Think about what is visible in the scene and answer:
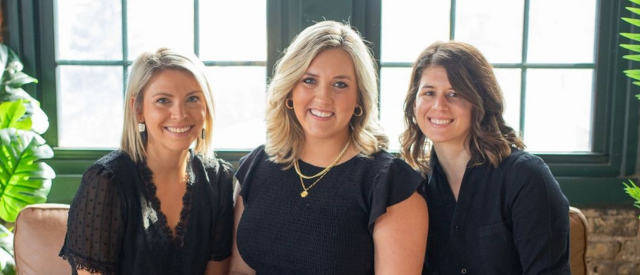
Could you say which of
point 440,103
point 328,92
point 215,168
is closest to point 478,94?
point 440,103

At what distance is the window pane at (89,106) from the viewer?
2.94m

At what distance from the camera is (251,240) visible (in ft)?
6.59

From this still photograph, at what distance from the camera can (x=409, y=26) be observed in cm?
290

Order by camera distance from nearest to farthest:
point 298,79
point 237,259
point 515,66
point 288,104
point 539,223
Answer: point 539,223 < point 298,79 < point 288,104 < point 237,259 < point 515,66

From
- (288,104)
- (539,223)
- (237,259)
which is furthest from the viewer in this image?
(237,259)

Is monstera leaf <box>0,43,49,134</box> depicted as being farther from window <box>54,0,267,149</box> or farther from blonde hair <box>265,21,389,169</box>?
blonde hair <box>265,21,389,169</box>

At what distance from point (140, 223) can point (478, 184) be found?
3.68 ft

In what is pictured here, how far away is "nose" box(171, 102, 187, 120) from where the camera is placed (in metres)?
1.93

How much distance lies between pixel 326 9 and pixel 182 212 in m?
1.19

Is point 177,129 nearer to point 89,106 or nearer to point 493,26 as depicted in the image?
point 89,106

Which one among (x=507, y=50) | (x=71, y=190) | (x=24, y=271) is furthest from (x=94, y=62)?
(x=507, y=50)

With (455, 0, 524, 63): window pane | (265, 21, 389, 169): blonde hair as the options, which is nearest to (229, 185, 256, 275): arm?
(265, 21, 389, 169): blonde hair

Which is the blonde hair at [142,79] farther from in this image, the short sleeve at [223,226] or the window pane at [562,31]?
the window pane at [562,31]

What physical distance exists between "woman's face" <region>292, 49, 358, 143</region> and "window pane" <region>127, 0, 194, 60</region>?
117cm
